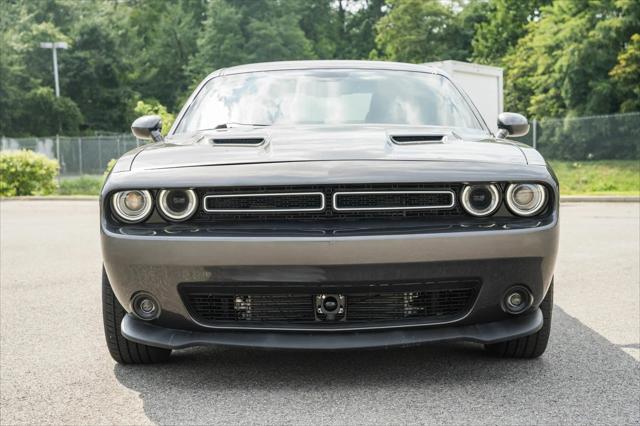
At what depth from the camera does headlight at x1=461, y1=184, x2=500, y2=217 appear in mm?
3207

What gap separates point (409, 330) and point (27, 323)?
2770 mm

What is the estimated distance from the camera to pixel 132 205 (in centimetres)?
325

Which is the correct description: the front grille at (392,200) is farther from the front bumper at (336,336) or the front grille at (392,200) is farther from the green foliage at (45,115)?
the green foliage at (45,115)

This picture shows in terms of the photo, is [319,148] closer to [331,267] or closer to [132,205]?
[331,267]

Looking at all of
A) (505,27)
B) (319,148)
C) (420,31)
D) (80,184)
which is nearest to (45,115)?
(80,184)

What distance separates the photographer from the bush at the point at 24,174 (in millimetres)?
23125

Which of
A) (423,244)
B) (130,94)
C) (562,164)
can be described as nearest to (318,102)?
(423,244)

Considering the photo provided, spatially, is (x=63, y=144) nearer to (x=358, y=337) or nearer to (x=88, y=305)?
(x=88, y=305)

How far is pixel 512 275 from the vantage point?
3236mm

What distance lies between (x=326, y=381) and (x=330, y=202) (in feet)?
2.72

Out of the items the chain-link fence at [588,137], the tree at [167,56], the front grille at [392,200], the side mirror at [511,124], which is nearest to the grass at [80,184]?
the chain-link fence at [588,137]

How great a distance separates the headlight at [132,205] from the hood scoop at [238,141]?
19.7 inches

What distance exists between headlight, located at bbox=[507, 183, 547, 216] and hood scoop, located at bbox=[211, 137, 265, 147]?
1115 mm

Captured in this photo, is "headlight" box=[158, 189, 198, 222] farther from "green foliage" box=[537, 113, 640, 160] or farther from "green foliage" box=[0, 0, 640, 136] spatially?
"green foliage" box=[0, 0, 640, 136]
